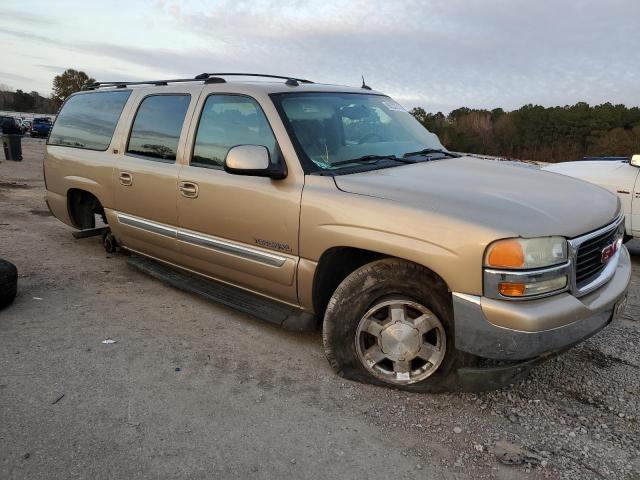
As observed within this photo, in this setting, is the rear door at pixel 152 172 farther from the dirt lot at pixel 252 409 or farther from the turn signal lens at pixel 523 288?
the turn signal lens at pixel 523 288

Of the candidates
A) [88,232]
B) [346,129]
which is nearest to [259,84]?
[346,129]

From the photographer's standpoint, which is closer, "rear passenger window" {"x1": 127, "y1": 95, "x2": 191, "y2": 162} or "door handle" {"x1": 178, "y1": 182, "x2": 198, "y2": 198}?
"door handle" {"x1": 178, "y1": 182, "x2": 198, "y2": 198}

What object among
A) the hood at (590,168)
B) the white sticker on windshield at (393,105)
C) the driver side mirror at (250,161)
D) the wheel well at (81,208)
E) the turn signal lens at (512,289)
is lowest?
the wheel well at (81,208)

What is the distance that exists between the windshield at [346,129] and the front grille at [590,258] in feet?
4.64

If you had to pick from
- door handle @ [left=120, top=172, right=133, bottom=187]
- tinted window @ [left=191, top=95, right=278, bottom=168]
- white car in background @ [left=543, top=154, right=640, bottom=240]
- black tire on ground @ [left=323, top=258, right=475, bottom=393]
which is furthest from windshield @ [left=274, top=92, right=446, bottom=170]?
white car in background @ [left=543, top=154, right=640, bottom=240]

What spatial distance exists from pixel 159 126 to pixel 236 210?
1.32m

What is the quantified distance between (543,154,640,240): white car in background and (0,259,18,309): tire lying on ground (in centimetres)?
562

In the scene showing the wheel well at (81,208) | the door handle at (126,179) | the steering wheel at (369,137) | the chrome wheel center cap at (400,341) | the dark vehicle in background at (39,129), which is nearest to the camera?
the chrome wheel center cap at (400,341)

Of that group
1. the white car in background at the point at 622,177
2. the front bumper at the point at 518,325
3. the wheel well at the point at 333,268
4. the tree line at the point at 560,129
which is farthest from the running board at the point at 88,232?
the tree line at the point at 560,129

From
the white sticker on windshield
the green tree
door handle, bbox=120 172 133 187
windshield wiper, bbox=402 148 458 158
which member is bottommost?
door handle, bbox=120 172 133 187

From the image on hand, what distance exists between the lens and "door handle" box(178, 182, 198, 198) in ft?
12.9

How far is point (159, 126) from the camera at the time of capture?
174 inches

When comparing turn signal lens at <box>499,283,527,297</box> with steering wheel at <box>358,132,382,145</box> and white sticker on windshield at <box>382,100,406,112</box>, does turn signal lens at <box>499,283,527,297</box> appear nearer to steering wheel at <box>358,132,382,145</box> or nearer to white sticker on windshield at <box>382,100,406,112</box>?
steering wheel at <box>358,132,382,145</box>

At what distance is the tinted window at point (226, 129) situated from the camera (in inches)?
142
